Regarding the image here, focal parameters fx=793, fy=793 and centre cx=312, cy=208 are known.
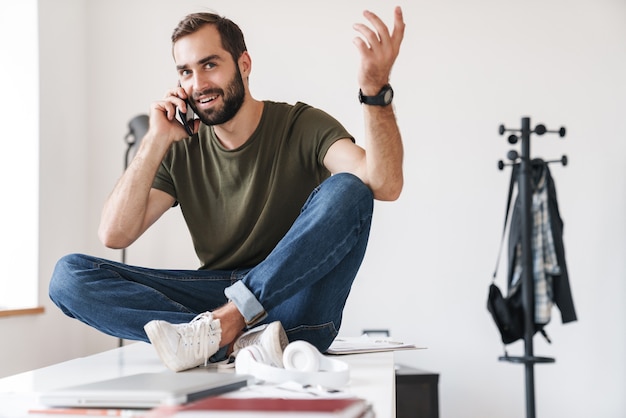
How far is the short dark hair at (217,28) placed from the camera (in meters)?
2.13

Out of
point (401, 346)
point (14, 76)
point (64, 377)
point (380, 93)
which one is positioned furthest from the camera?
point (14, 76)

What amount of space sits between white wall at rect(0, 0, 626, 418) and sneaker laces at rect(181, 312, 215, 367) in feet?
8.01

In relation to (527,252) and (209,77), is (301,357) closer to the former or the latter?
(209,77)

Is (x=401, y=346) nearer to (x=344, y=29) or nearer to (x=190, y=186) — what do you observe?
(x=190, y=186)

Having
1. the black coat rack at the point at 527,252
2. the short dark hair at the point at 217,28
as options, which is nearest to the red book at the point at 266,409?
the short dark hair at the point at 217,28

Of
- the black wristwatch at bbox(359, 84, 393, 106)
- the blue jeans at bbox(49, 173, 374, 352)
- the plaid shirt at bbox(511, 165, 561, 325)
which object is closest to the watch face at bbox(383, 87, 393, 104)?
the black wristwatch at bbox(359, 84, 393, 106)

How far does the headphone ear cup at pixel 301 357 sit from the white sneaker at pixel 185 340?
20cm

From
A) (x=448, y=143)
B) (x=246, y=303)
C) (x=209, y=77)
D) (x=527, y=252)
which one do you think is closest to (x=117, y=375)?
(x=246, y=303)

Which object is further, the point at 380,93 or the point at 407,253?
the point at 407,253

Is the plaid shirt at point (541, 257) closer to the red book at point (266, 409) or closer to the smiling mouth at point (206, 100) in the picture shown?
the smiling mouth at point (206, 100)

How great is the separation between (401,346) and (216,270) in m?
0.51

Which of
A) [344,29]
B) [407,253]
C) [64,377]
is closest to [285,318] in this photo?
[64,377]

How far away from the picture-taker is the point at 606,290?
13.0ft

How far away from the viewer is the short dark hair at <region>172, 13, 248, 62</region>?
2133 millimetres
